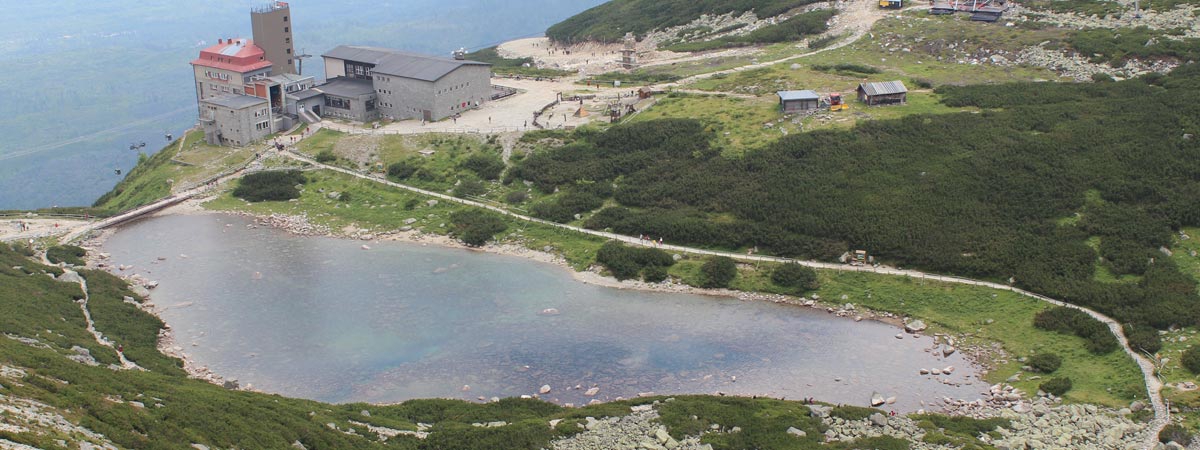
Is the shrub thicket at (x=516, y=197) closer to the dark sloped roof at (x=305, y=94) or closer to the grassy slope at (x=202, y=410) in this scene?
the dark sloped roof at (x=305, y=94)

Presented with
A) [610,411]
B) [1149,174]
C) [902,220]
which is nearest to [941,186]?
[902,220]

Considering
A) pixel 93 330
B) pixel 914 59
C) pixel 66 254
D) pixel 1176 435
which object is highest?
pixel 914 59

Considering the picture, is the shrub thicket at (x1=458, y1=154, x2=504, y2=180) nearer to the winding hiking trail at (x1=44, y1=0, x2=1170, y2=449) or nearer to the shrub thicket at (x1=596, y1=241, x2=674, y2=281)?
the winding hiking trail at (x1=44, y1=0, x2=1170, y2=449)

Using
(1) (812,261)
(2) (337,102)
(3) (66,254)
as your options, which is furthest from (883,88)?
(3) (66,254)

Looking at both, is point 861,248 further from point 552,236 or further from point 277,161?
point 277,161

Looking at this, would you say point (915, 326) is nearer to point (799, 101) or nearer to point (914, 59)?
point (799, 101)

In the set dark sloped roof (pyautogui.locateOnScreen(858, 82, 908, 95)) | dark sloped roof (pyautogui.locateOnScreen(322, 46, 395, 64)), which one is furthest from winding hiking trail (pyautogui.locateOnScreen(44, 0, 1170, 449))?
dark sloped roof (pyautogui.locateOnScreen(858, 82, 908, 95))
